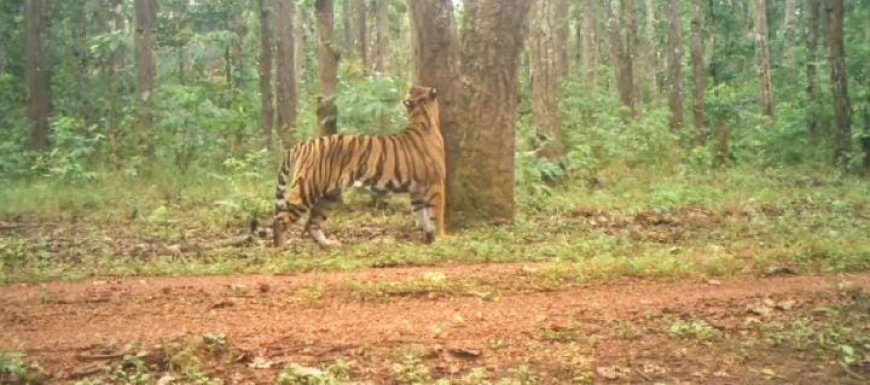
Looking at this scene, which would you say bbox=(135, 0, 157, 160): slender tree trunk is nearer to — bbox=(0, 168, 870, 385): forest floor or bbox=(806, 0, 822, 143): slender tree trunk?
bbox=(0, 168, 870, 385): forest floor

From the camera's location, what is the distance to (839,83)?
61.3ft

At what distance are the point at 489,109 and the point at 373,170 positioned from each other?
165cm

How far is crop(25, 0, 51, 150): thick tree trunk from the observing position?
22.8m

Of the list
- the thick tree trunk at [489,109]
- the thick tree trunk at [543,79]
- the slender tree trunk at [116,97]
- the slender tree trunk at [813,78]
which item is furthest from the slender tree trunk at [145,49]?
the slender tree trunk at [813,78]

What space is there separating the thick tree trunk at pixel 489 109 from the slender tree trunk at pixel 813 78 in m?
11.7

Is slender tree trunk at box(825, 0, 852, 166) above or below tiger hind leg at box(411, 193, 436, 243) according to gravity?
above

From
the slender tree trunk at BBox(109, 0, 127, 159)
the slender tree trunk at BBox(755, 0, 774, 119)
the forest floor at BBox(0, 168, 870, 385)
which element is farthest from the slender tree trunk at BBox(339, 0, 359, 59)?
the forest floor at BBox(0, 168, 870, 385)

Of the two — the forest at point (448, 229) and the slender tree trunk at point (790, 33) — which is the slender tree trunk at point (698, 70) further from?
the slender tree trunk at point (790, 33)

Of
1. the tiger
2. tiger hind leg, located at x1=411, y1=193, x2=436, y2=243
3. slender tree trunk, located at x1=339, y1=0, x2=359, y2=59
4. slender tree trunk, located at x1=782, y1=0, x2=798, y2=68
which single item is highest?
slender tree trunk, located at x1=339, y1=0, x2=359, y2=59

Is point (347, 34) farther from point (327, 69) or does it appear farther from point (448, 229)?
point (448, 229)

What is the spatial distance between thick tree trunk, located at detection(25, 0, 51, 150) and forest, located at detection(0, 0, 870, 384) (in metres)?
0.07

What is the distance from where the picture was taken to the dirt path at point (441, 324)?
6.00m

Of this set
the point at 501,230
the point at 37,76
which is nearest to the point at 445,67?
the point at 501,230

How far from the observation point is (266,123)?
23.6m
